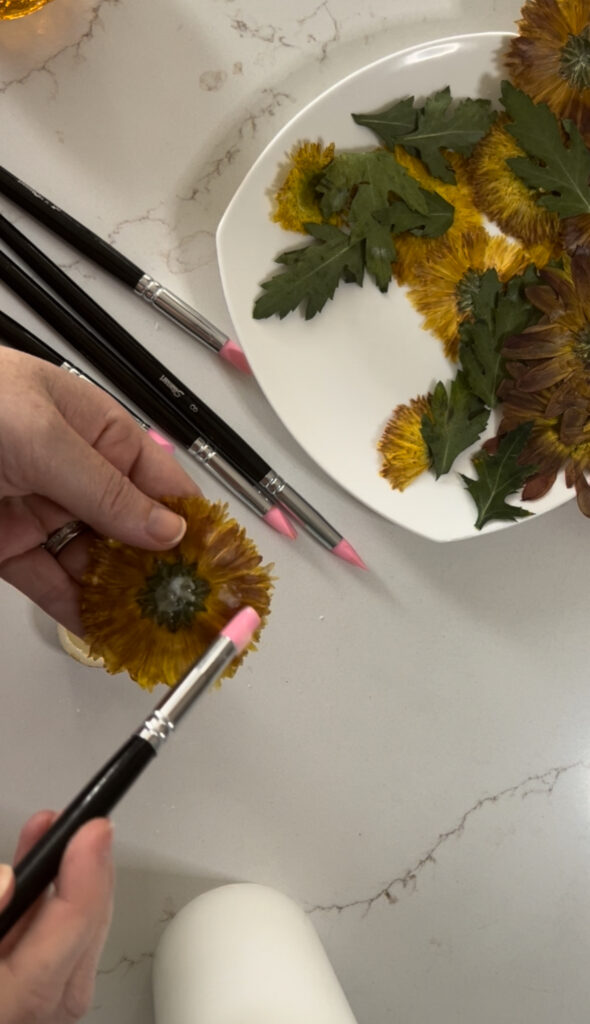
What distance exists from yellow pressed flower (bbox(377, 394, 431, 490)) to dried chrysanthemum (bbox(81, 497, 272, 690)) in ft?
0.51

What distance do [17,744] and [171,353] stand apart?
0.77 ft

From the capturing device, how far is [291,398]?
0.50 meters

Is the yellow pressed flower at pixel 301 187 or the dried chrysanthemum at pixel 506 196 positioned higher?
the dried chrysanthemum at pixel 506 196

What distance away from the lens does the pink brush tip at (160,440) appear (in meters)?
0.48

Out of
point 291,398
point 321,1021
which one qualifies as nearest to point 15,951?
point 321,1021

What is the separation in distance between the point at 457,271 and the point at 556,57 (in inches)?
4.8

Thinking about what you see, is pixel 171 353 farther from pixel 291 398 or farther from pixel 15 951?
pixel 15 951

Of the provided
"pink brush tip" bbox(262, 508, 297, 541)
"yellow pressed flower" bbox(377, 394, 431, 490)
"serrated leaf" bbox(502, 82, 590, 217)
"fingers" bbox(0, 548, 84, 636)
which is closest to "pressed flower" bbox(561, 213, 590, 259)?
"serrated leaf" bbox(502, 82, 590, 217)

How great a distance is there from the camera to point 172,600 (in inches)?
14.1

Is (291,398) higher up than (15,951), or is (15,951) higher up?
(291,398)

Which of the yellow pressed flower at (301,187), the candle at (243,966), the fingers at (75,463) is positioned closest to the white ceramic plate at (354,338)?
the yellow pressed flower at (301,187)

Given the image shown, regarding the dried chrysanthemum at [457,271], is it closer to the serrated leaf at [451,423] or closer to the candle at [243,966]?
the serrated leaf at [451,423]

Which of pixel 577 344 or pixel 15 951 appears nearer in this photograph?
pixel 15 951

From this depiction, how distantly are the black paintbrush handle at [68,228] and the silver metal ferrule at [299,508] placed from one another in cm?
14
